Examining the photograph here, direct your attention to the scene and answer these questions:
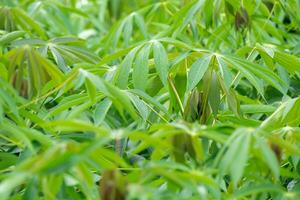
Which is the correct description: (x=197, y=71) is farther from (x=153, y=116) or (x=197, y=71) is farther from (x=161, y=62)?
(x=153, y=116)

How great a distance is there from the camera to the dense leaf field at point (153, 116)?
1073 millimetres

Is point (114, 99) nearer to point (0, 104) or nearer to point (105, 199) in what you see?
point (0, 104)

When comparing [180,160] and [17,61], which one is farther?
[17,61]

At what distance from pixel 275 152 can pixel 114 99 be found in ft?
1.27

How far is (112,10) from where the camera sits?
3.42 metres

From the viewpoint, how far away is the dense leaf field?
42.3 inches

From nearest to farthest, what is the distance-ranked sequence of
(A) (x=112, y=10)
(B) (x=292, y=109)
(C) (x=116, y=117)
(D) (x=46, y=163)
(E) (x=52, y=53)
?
(D) (x=46, y=163), (B) (x=292, y=109), (E) (x=52, y=53), (C) (x=116, y=117), (A) (x=112, y=10)

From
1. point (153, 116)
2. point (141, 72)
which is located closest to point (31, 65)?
point (141, 72)

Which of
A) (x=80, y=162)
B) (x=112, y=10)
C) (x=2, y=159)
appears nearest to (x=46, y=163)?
(x=80, y=162)

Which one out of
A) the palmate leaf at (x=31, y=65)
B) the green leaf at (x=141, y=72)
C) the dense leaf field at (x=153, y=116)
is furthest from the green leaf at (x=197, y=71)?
the palmate leaf at (x=31, y=65)

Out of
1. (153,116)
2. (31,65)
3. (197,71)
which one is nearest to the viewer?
(31,65)

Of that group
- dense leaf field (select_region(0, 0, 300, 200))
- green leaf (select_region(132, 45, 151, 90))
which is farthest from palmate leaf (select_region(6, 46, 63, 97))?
green leaf (select_region(132, 45, 151, 90))

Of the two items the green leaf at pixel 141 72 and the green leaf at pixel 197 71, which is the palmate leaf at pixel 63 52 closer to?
the green leaf at pixel 141 72

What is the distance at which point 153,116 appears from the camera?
5.74ft
